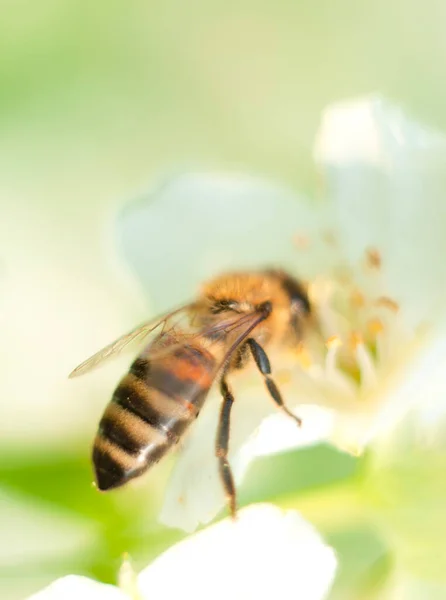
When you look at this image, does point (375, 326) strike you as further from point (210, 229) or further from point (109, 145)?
point (109, 145)

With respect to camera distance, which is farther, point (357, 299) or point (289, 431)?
point (357, 299)

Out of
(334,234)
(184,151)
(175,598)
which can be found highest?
(184,151)

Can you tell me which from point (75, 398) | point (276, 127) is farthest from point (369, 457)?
point (276, 127)

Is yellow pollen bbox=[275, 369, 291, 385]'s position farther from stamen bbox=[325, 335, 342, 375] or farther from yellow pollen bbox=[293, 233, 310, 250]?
yellow pollen bbox=[293, 233, 310, 250]

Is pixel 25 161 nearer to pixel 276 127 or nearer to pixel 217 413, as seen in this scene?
pixel 276 127

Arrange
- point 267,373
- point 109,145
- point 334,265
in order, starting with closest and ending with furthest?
point 267,373 < point 334,265 < point 109,145

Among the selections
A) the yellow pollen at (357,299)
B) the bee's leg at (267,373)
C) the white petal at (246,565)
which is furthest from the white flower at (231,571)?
the yellow pollen at (357,299)

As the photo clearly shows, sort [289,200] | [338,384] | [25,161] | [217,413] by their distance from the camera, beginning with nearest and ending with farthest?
[217,413] < [338,384] < [289,200] < [25,161]

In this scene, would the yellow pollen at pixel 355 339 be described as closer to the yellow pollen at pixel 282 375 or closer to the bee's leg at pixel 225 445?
the yellow pollen at pixel 282 375

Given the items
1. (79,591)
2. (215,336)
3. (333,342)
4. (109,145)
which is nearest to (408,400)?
(333,342)
